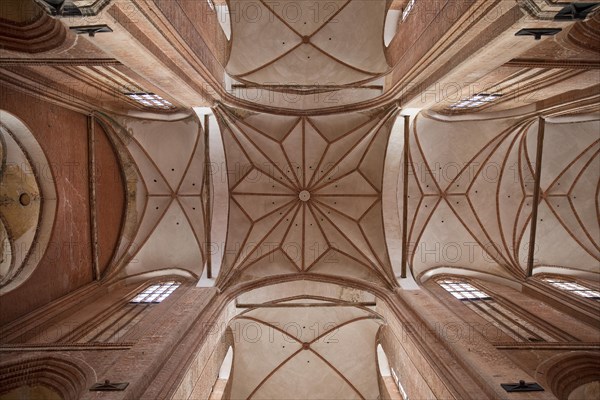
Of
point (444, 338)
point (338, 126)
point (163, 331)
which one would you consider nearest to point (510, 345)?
point (444, 338)

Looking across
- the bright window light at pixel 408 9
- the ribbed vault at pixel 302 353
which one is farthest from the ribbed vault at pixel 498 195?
the ribbed vault at pixel 302 353

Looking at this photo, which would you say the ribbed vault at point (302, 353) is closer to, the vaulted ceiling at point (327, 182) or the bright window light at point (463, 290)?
the vaulted ceiling at point (327, 182)

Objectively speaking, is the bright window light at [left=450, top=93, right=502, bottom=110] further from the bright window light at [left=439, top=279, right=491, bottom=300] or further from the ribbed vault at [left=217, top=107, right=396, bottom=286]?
the bright window light at [left=439, top=279, right=491, bottom=300]

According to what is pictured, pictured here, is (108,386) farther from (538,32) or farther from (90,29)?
(538,32)

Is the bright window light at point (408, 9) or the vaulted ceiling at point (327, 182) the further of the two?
the vaulted ceiling at point (327, 182)

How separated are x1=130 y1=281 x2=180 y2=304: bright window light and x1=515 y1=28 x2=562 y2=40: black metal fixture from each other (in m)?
10.4

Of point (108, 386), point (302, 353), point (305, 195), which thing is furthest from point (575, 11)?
point (302, 353)

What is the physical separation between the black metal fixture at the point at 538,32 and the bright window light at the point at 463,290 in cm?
730

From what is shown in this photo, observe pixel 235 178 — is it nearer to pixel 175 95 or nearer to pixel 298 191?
pixel 298 191

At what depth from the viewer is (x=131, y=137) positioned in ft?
40.9

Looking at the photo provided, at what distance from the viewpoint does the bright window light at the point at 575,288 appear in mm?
10234

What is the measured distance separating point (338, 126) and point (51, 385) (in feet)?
33.8

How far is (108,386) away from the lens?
18.8 ft

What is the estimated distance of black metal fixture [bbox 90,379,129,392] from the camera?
5.68 meters
